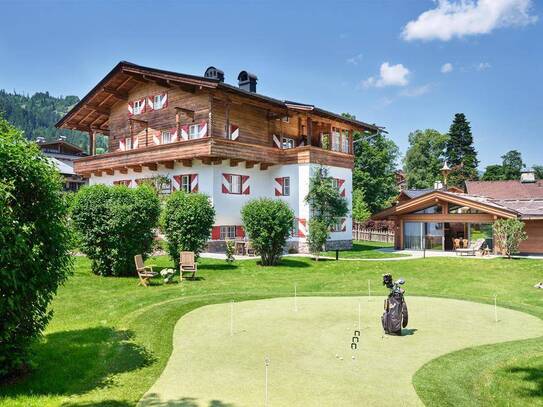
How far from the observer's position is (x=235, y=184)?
27203mm

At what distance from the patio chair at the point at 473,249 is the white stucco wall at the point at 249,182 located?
756cm

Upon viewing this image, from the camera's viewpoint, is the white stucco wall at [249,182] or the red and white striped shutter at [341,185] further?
the red and white striped shutter at [341,185]

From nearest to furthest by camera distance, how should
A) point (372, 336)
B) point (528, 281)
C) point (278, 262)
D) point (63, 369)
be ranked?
point (63, 369), point (372, 336), point (528, 281), point (278, 262)

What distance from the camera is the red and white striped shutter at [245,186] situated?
27.5 m

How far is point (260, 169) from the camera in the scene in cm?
2880

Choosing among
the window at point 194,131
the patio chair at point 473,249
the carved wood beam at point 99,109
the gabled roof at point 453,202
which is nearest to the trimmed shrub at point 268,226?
the window at point 194,131

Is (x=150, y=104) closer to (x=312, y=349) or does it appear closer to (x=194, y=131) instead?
(x=194, y=131)

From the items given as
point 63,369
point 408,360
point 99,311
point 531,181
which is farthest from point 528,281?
point 531,181

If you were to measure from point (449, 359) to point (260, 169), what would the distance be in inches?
894

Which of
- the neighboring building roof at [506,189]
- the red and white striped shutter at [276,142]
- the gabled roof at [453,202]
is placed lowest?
the gabled roof at [453,202]

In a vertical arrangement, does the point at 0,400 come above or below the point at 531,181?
below

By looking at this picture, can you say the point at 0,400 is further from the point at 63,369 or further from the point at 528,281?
the point at 528,281

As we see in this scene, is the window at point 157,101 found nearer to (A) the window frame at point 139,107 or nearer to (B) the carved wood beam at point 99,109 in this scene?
(A) the window frame at point 139,107

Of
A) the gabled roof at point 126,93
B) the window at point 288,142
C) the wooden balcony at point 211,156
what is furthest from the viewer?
the window at point 288,142
